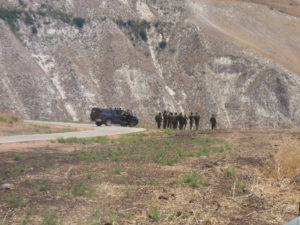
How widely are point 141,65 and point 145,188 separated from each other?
199ft

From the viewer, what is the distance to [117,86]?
6425 cm

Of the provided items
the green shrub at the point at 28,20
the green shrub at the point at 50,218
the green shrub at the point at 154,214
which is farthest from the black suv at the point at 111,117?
the green shrub at the point at 28,20

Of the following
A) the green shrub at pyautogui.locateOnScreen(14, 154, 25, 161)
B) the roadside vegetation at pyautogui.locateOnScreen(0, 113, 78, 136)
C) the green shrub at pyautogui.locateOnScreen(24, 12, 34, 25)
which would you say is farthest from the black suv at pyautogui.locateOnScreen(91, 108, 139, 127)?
the green shrub at pyautogui.locateOnScreen(24, 12, 34, 25)

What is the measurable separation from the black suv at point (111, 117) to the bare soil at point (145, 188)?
21.4m

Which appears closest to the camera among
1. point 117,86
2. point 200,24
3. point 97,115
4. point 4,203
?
point 4,203

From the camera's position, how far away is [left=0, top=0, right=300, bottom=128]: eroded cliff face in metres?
58.3

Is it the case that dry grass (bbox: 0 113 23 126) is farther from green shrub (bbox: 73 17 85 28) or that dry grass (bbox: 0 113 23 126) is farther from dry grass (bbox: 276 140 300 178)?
green shrub (bbox: 73 17 85 28)

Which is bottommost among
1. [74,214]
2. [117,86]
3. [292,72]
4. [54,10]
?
[74,214]

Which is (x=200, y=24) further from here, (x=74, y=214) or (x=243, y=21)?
(x=74, y=214)

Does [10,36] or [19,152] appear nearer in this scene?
[19,152]

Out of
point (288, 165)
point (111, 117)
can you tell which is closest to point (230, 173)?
point (288, 165)

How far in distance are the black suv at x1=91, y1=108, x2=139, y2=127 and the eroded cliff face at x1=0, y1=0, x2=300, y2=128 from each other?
17.9m

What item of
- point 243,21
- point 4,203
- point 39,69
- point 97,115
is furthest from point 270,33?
point 4,203

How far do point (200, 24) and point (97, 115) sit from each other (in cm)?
4862
